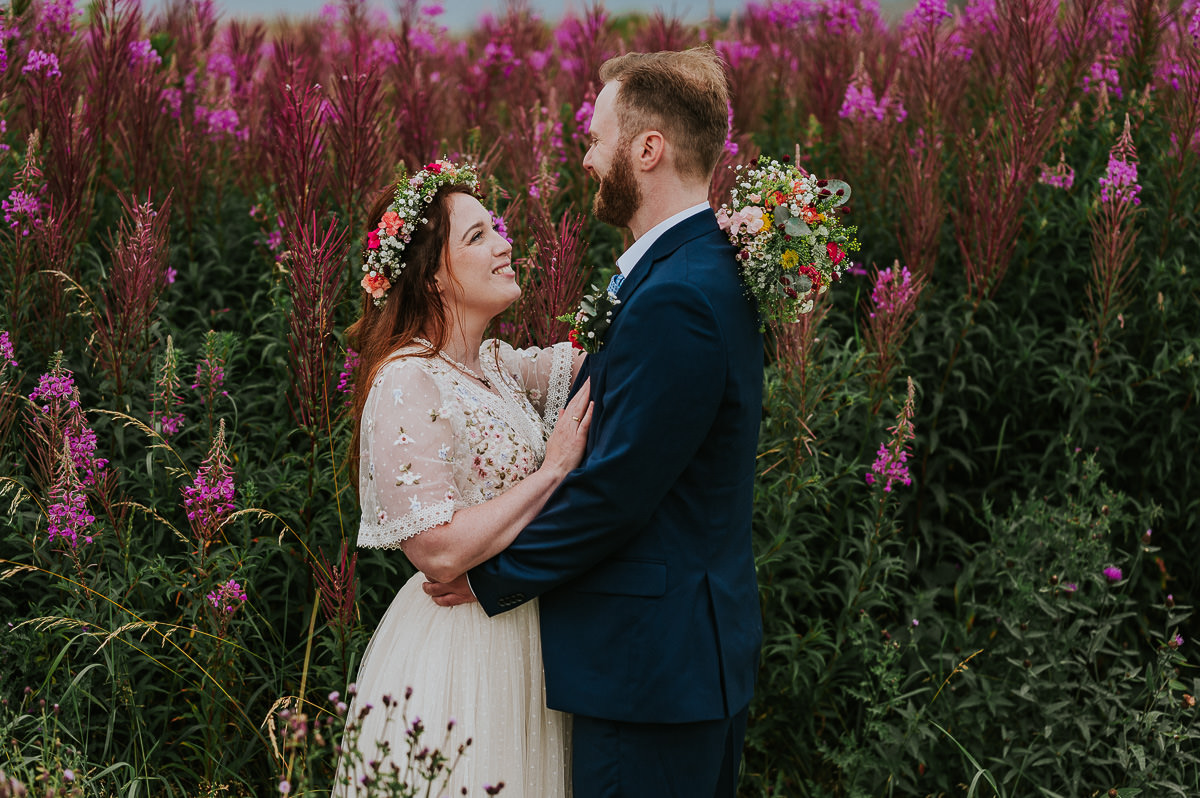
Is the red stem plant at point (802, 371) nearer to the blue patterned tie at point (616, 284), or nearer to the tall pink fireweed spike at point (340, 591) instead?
the blue patterned tie at point (616, 284)

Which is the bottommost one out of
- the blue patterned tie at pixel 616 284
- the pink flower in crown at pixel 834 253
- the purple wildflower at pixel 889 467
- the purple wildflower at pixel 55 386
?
the purple wildflower at pixel 889 467

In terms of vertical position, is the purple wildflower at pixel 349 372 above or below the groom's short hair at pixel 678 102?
below

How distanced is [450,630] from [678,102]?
1.59m

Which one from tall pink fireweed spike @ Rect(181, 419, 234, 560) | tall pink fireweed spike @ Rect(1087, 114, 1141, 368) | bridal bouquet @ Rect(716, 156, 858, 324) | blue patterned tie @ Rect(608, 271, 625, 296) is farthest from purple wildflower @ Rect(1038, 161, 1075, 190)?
tall pink fireweed spike @ Rect(181, 419, 234, 560)

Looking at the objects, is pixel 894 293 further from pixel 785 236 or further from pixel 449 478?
pixel 449 478

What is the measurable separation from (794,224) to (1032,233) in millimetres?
3000

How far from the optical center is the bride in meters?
2.68

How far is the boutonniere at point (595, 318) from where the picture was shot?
2656mm

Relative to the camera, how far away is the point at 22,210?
13.2 feet

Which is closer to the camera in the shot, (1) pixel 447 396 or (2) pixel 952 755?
(1) pixel 447 396

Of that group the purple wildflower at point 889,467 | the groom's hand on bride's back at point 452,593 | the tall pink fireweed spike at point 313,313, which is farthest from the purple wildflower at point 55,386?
the purple wildflower at point 889,467

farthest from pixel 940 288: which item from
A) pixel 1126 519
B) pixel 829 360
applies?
pixel 1126 519

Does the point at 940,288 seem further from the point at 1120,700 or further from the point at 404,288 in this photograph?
the point at 404,288

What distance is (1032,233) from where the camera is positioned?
503cm
